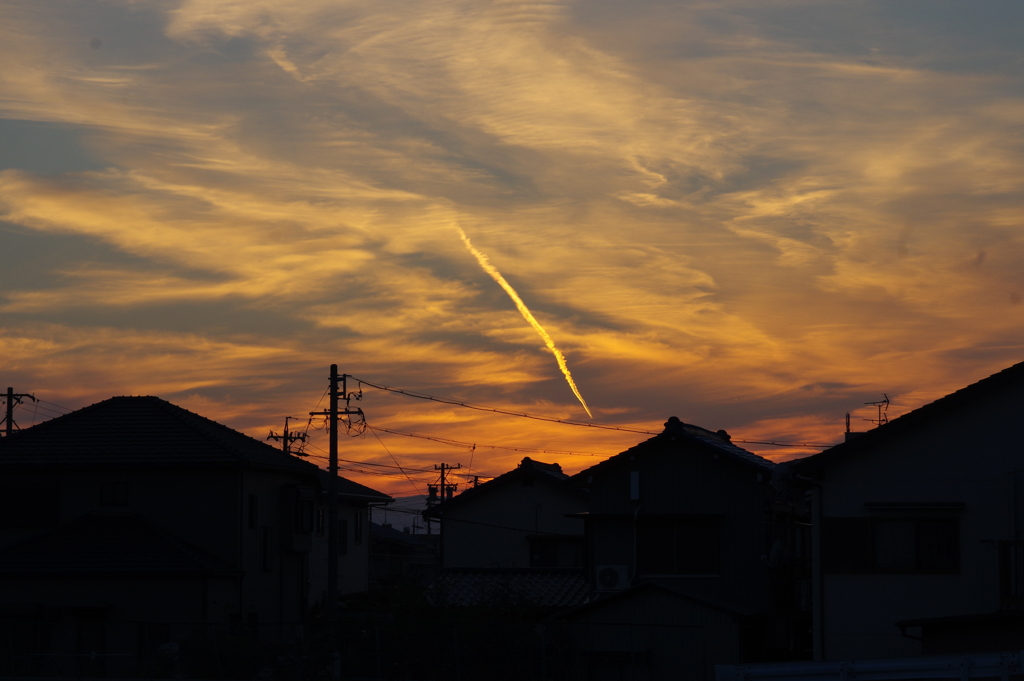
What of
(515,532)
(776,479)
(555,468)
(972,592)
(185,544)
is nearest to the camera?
(972,592)

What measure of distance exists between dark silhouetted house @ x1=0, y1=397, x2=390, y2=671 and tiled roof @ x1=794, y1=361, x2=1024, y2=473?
17.2m

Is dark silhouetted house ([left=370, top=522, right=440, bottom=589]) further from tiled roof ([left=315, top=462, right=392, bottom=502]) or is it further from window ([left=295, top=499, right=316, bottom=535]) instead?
window ([left=295, top=499, right=316, bottom=535])

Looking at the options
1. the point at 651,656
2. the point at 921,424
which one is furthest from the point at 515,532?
the point at 921,424

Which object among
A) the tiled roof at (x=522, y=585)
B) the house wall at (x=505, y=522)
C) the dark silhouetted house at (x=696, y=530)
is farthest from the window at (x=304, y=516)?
the dark silhouetted house at (x=696, y=530)

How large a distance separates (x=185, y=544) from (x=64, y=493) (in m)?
4.67

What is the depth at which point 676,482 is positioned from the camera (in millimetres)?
32344

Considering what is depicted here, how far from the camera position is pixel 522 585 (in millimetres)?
35500

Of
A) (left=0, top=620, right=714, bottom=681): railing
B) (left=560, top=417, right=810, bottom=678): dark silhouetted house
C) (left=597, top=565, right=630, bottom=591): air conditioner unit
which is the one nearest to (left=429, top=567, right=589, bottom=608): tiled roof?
(left=597, top=565, right=630, bottom=591): air conditioner unit

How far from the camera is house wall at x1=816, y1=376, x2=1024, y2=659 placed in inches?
925

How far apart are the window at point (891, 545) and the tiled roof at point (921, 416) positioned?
1406 millimetres

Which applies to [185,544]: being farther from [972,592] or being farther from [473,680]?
[972,592]

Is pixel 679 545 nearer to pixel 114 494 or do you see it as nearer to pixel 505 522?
pixel 114 494

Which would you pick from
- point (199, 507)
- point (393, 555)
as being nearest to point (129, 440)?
point (199, 507)

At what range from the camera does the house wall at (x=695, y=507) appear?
102ft
